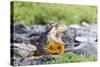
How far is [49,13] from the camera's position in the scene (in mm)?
2447

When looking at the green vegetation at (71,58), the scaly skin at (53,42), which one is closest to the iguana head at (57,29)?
the scaly skin at (53,42)

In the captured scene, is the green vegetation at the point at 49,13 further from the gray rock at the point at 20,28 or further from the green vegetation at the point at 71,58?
the green vegetation at the point at 71,58

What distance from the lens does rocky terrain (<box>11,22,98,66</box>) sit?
2287 mm

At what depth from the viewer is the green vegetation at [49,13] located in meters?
2.31

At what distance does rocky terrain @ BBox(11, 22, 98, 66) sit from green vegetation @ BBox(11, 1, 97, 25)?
8 centimetres

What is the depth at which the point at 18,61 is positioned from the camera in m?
2.29

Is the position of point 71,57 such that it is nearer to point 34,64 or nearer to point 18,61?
point 34,64
